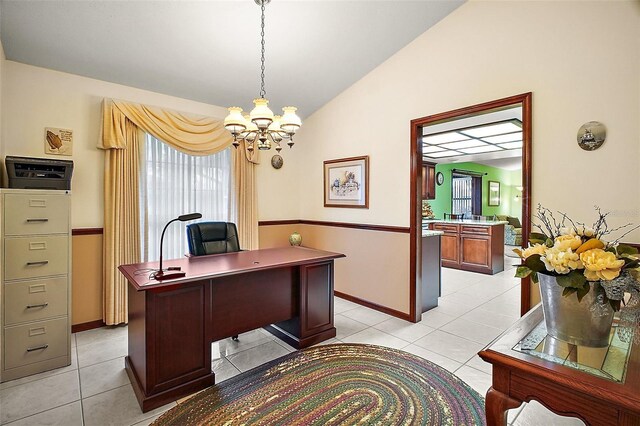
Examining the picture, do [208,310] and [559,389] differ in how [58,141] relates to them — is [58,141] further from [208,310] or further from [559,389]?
[559,389]

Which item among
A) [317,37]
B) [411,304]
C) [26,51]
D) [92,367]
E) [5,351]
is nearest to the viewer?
[5,351]

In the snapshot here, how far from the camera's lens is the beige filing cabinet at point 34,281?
7.50ft

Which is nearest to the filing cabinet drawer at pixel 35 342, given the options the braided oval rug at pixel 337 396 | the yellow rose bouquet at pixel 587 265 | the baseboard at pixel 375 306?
the braided oval rug at pixel 337 396

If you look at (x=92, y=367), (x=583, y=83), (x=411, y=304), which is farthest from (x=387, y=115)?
(x=92, y=367)

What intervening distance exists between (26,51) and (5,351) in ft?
7.93

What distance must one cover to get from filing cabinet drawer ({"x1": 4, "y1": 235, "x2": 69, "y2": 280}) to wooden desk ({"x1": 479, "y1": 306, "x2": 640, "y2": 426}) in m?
2.99

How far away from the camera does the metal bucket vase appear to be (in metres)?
1.09

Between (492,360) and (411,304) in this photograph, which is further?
(411,304)

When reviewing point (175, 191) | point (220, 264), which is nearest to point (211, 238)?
point (220, 264)

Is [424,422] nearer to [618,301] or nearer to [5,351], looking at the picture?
[618,301]

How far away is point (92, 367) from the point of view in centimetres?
244

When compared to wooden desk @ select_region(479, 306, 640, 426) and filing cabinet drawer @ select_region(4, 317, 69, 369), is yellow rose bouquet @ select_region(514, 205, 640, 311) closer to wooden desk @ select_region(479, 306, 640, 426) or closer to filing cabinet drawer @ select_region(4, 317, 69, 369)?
wooden desk @ select_region(479, 306, 640, 426)

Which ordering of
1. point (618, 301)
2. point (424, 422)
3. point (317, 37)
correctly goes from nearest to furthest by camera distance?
point (618, 301) → point (424, 422) → point (317, 37)

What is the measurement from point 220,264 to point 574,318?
7.17ft
